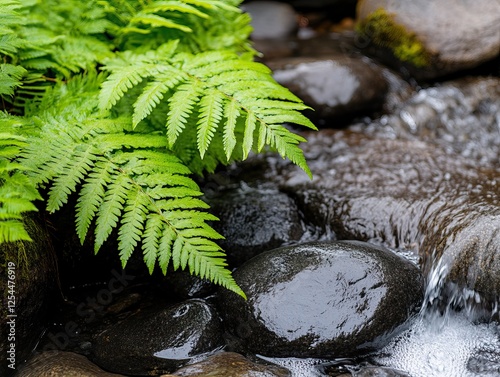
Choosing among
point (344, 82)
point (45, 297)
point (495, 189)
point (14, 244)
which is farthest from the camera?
point (344, 82)

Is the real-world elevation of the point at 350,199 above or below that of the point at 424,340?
above

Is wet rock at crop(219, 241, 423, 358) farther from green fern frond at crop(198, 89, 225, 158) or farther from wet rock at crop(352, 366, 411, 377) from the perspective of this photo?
green fern frond at crop(198, 89, 225, 158)

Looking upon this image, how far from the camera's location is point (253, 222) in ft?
12.3

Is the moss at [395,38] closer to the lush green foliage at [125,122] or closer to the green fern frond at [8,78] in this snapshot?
the lush green foliage at [125,122]

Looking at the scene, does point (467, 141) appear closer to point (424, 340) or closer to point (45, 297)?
point (424, 340)

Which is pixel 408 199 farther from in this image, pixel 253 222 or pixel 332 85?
pixel 332 85

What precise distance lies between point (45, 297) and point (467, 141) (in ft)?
14.4

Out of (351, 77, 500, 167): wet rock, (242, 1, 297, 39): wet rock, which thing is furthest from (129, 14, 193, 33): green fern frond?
(242, 1, 297, 39): wet rock

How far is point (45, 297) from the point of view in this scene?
2.90 metres

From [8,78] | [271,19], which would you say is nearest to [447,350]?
[8,78]

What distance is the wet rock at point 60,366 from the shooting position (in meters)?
2.65

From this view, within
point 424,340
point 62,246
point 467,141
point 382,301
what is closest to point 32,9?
point 62,246

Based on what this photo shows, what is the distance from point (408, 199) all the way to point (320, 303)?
133cm

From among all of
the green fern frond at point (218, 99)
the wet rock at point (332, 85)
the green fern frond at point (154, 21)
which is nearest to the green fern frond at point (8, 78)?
the green fern frond at point (218, 99)
